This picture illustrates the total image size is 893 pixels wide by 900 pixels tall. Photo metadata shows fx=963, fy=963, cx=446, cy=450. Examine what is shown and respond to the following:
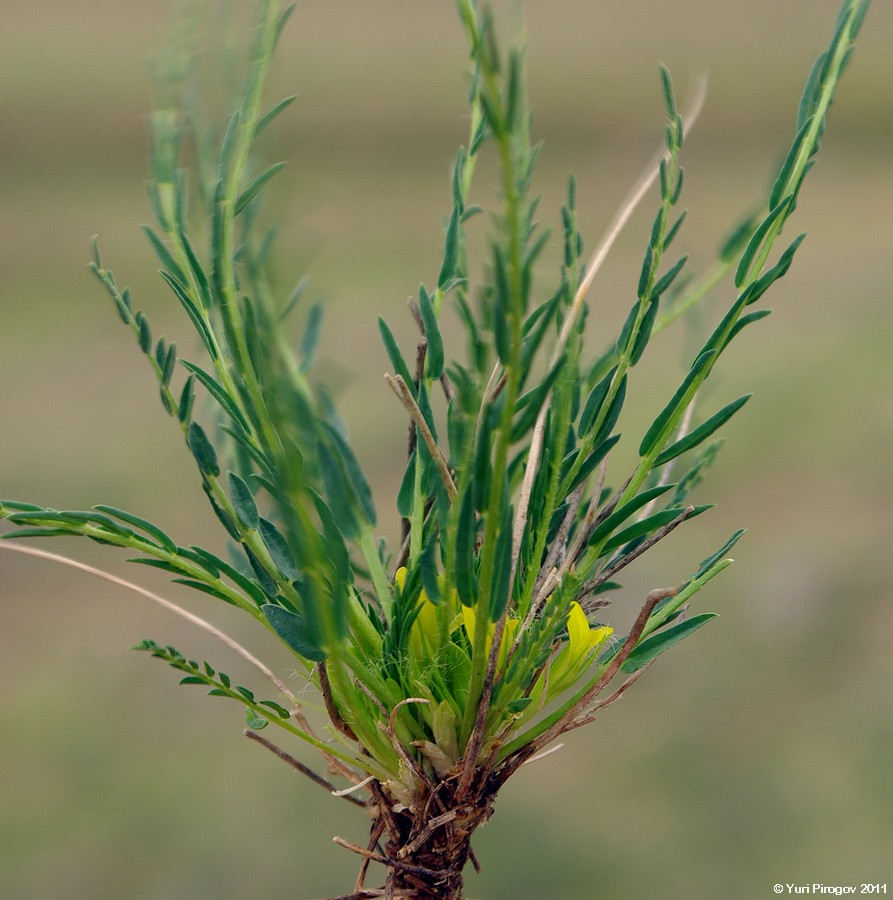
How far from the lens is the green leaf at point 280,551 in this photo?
0.21m

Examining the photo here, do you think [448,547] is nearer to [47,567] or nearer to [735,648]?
[735,648]

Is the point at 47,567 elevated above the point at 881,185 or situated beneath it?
situated beneath

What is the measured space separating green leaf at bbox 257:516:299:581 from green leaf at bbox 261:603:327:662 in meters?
0.01

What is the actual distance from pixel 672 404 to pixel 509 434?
64 millimetres

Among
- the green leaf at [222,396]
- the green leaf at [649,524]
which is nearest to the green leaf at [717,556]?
the green leaf at [649,524]

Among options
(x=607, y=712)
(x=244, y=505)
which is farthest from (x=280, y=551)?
(x=607, y=712)

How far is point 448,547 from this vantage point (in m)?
0.20

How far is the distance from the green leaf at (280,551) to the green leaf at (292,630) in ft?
0.05

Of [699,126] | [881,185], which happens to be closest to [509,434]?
[881,185]

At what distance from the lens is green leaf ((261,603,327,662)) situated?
0.64 ft

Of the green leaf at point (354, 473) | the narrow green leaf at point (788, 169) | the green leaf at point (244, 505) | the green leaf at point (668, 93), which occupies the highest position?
the green leaf at point (668, 93)

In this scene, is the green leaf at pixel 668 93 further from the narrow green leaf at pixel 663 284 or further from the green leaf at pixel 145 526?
the green leaf at pixel 145 526

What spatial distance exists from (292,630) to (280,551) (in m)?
0.02

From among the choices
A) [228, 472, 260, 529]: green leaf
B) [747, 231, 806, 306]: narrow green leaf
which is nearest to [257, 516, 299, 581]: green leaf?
[228, 472, 260, 529]: green leaf
